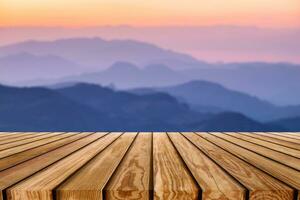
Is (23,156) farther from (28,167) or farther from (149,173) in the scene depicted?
(149,173)

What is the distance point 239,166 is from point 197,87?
61369 millimetres

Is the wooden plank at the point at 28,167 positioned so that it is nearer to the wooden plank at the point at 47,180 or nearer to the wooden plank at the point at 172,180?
the wooden plank at the point at 47,180

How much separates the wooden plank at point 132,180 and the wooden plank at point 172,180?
0.03 meters

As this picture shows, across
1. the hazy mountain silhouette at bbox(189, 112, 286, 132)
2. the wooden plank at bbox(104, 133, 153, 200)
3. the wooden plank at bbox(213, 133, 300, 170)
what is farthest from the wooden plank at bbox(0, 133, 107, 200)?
the hazy mountain silhouette at bbox(189, 112, 286, 132)

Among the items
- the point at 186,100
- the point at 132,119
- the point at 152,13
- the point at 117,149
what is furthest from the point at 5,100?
the point at 117,149

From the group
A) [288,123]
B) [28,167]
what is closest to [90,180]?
[28,167]

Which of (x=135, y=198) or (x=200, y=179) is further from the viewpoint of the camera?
(x=200, y=179)

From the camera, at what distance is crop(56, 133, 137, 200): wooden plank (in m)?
1.02

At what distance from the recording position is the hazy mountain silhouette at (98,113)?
4662 centimetres

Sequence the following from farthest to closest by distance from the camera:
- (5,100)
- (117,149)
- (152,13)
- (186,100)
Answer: (186,100) → (5,100) → (152,13) → (117,149)

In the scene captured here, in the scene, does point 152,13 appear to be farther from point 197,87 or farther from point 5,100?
point 197,87

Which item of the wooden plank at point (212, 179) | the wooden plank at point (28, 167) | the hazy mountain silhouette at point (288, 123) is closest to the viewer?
the wooden plank at point (212, 179)

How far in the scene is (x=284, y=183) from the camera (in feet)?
A: 3.64

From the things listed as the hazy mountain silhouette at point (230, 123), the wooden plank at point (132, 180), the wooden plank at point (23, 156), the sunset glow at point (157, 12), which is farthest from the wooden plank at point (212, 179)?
the hazy mountain silhouette at point (230, 123)
